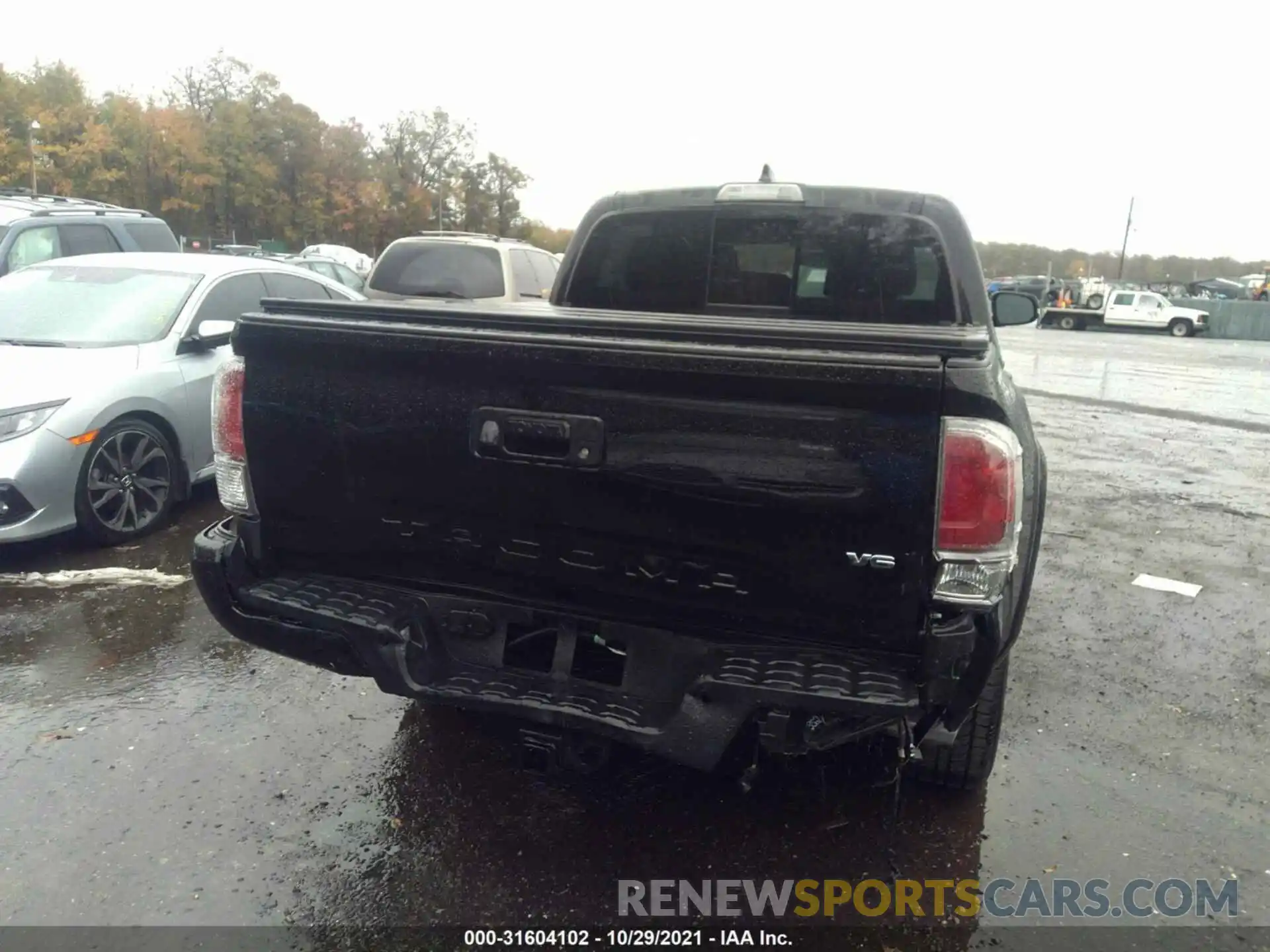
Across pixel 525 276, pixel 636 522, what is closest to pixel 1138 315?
pixel 525 276

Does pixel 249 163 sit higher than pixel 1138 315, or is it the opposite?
pixel 249 163

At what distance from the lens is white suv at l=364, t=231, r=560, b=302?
10.5m

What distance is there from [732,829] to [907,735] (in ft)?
2.90

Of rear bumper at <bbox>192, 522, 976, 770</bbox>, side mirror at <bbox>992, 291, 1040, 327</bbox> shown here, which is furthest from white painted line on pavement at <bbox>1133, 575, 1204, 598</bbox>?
rear bumper at <bbox>192, 522, 976, 770</bbox>

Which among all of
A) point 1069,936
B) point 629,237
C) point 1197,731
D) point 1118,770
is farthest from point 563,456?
point 1197,731

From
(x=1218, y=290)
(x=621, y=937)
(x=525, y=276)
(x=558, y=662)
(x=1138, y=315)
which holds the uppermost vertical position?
(x=525, y=276)

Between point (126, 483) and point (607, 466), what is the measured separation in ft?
14.0

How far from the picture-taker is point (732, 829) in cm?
300

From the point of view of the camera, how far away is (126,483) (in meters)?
5.50

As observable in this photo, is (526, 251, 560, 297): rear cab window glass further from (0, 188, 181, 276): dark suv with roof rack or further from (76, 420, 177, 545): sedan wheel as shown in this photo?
(76, 420, 177, 545): sedan wheel

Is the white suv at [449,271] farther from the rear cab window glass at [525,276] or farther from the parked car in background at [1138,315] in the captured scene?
the parked car in background at [1138,315]

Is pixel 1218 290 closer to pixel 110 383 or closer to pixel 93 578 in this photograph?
pixel 110 383

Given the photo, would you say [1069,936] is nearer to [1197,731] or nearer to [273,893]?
[1197,731]

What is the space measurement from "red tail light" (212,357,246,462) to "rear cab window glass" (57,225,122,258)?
884cm
